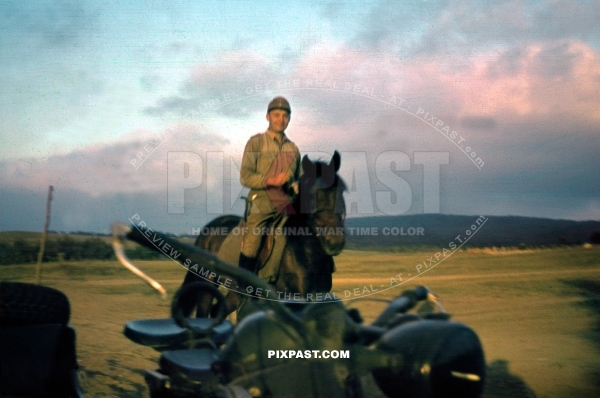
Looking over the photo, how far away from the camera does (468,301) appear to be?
2.81 meters

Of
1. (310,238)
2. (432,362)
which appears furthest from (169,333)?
(432,362)

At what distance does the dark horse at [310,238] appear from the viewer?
9.41ft

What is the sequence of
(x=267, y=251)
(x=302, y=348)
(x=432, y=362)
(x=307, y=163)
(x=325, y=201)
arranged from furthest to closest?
1. (x=267, y=251)
2. (x=325, y=201)
3. (x=307, y=163)
4. (x=302, y=348)
5. (x=432, y=362)

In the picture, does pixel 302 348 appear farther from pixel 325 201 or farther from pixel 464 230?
pixel 464 230

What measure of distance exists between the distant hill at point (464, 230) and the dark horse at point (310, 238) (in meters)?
0.11

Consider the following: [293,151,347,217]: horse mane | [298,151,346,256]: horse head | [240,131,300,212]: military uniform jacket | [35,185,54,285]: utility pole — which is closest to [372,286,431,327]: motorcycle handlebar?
[298,151,346,256]: horse head

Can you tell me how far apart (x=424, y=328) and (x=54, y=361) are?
1.66m

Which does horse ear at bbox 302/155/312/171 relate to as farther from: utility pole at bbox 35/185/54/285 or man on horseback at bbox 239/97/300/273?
utility pole at bbox 35/185/54/285

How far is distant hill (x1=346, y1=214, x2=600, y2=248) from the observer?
2809mm

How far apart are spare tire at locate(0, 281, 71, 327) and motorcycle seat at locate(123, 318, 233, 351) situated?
0.34m

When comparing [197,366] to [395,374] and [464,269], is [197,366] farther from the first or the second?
[464,269]

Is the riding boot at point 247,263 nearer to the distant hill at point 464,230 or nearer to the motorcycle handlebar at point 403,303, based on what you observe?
the distant hill at point 464,230

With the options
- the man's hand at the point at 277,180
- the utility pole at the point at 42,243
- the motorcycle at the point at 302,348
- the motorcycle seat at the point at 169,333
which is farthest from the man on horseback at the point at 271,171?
the utility pole at the point at 42,243

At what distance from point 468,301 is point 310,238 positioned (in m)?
0.79
